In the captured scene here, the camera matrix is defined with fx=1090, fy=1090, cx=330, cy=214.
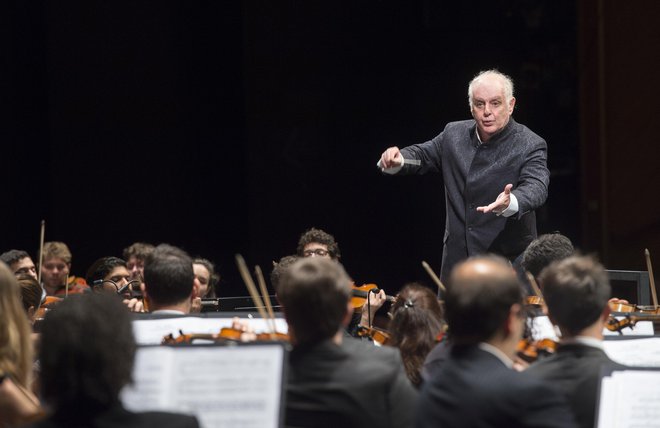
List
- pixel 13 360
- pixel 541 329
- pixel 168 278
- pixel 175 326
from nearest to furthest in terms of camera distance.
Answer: pixel 13 360 → pixel 541 329 → pixel 175 326 → pixel 168 278

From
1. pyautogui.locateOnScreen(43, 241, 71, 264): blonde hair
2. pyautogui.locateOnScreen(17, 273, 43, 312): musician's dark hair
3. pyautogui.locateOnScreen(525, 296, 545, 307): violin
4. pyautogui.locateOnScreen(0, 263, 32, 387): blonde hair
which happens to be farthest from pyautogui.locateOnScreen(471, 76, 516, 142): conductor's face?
pyautogui.locateOnScreen(43, 241, 71, 264): blonde hair

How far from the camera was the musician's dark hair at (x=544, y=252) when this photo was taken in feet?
14.1

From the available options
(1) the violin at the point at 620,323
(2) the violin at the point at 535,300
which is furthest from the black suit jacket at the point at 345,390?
(2) the violin at the point at 535,300

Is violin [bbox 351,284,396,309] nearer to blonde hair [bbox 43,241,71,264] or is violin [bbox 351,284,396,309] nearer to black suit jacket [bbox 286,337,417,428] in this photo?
blonde hair [bbox 43,241,71,264]

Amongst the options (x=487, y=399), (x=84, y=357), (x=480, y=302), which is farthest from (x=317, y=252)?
(x=84, y=357)

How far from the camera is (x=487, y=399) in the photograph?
87.5 inches

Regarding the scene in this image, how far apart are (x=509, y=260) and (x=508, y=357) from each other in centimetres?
235

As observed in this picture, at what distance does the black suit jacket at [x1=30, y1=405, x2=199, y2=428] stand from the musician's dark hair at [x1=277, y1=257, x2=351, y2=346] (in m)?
0.63

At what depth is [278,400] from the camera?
8.32ft

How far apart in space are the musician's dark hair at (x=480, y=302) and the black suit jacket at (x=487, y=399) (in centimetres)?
4

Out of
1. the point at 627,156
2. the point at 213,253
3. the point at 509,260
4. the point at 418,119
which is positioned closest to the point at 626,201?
the point at 627,156

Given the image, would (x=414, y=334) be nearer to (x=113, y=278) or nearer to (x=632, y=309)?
(x=632, y=309)

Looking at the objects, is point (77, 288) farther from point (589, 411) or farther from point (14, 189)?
point (589, 411)

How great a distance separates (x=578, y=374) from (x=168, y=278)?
5.99 feet
